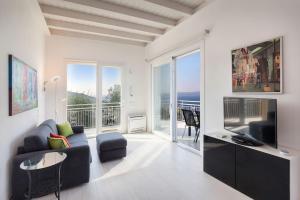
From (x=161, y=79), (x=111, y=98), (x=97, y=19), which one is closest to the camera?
(x=97, y=19)

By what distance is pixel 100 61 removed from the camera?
508 cm

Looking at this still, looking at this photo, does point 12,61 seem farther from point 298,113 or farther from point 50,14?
point 298,113

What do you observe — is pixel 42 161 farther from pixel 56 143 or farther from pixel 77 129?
pixel 77 129

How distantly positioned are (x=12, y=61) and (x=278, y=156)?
3273mm

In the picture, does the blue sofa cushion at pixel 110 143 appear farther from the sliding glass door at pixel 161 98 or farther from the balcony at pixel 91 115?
the balcony at pixel 91 115

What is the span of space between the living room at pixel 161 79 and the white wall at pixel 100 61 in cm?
3

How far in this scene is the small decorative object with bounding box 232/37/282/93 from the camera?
2.13 m

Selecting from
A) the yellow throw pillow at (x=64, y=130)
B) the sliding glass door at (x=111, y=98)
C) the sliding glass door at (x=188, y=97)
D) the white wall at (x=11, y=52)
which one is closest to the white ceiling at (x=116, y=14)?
the white wall at (x=11, y=52)

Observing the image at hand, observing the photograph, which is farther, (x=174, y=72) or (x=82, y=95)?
(x=82, y=95)

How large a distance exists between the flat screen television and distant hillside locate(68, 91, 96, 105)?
3.84 meters

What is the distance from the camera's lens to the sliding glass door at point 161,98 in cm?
474

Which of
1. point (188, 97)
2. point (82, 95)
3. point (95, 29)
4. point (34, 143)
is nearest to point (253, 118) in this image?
point (34, 143)

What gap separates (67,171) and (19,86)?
54.1 inches

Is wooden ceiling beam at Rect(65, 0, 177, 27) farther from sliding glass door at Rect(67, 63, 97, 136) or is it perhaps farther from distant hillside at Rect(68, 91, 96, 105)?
distant hillside at Rect(68, 91, 96, 105)
